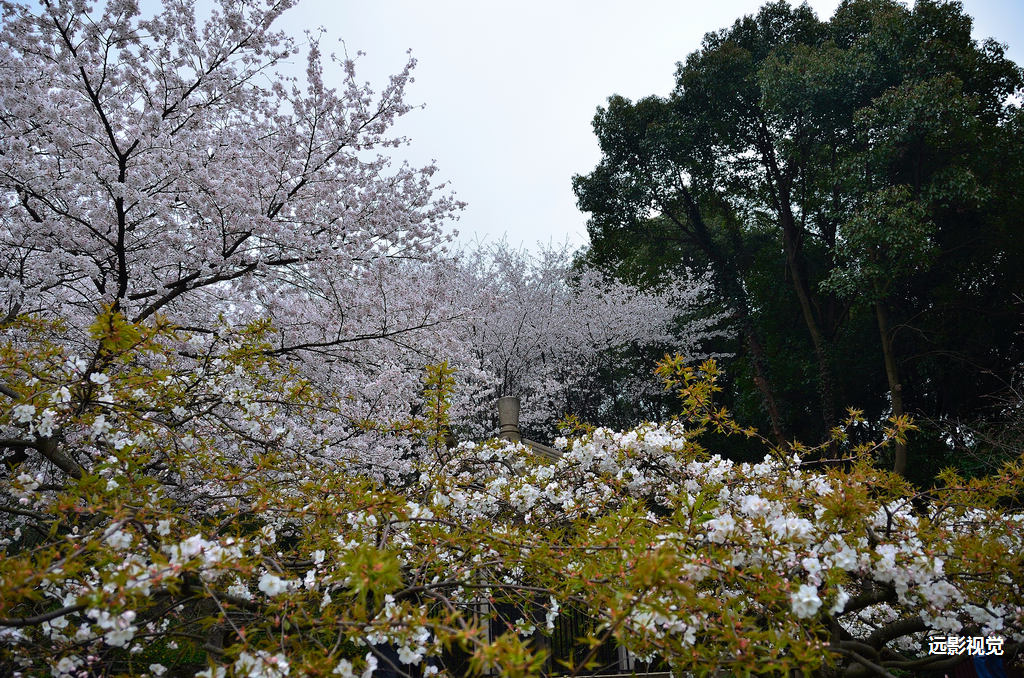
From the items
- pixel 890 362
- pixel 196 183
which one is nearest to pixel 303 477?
pixel 196 183

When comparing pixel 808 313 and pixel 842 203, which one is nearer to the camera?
pixel 842 203

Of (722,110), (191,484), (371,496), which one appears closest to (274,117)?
(191,484)

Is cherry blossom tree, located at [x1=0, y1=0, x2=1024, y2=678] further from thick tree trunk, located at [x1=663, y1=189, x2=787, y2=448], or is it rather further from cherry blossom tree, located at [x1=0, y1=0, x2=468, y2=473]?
thick tree trunk, located at [x1=663, y1=189, x2=787, y2=448]

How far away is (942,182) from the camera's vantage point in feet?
34.8

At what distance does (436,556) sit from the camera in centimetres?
248

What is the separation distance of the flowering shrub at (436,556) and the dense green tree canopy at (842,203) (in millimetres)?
7511

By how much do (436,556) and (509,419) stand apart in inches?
162

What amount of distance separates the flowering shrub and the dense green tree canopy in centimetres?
751

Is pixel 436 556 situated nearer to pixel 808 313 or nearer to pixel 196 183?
pixel 196 183

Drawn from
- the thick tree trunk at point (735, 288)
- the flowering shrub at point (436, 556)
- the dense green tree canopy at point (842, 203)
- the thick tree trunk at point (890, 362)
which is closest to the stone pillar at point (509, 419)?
the flowering shrub at point (436, 556)

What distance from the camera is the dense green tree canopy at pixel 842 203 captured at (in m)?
10.7

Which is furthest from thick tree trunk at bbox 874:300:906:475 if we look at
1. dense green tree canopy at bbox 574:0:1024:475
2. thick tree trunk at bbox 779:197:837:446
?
thick tree trunk at bbox 779:197:837:446

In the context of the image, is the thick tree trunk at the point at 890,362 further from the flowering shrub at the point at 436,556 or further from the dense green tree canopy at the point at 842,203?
the flowering shrub at the point at 436,556

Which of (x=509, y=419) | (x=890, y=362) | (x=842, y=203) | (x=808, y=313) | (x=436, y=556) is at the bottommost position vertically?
(x=436, y=556)
